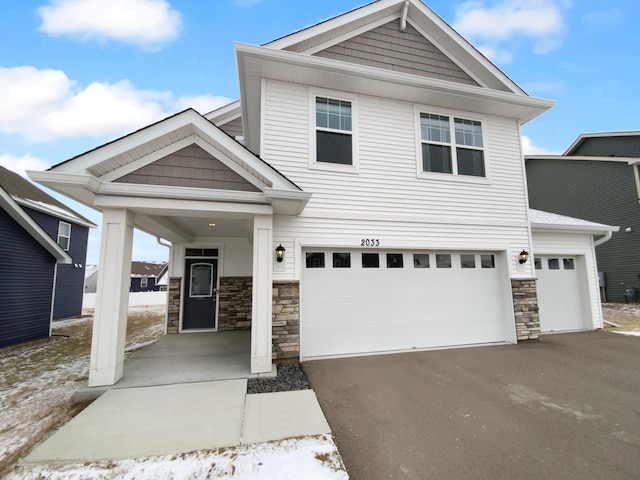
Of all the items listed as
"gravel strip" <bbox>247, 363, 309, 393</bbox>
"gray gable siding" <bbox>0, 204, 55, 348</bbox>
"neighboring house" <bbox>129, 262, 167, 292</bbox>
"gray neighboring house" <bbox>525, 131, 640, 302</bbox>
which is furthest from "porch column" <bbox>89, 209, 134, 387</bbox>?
"neighboring house" <bbox>129, 262, 167, 292</bbox>

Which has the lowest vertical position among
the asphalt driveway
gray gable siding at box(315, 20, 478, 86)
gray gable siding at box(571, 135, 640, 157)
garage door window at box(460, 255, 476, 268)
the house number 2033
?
the asphalt driveway

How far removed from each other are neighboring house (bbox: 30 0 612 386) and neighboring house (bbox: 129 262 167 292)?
25707 millimetres

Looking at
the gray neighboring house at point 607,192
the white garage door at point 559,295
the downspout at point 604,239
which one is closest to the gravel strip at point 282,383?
the white garage door at point 559,295

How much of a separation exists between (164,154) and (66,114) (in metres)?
33.5

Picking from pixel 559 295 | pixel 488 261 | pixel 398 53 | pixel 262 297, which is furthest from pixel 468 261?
pixel 398 53

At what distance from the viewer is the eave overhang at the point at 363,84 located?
5469 millimetres

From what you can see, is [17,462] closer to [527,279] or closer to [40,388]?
[40,388]

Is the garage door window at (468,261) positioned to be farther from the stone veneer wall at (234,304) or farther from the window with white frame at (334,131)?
the stone veneer wall at (234,304)

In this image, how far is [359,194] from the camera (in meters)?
5.94

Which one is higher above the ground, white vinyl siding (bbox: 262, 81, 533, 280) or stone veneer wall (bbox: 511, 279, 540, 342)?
white vinyl siding (bbox: 262, 81, 533, 280)

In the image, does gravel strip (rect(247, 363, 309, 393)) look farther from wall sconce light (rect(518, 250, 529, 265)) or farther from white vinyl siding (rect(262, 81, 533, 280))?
wall sconce light (rect(518, 250, 529, 265))

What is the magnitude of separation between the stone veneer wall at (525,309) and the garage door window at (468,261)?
37.5 inches

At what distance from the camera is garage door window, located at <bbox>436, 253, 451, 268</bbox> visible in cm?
640

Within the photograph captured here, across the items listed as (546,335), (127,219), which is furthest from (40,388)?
(546,335)
